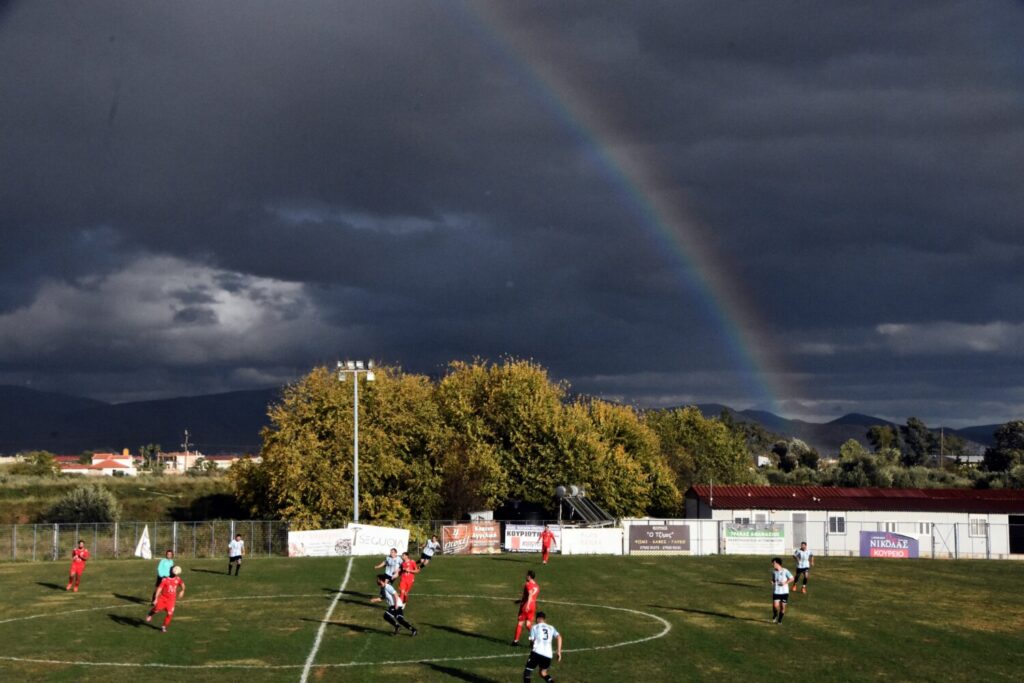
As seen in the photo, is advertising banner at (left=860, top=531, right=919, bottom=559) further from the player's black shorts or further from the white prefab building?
the player's black shorts

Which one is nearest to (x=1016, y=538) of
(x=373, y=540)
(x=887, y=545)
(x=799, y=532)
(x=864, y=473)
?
(x=799, y=532)

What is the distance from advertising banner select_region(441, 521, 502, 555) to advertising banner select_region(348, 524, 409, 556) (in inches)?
166

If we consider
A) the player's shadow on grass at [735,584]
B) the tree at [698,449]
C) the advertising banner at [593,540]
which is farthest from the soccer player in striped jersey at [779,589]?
the tree at [698,449]

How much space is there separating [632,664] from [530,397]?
64.7 m

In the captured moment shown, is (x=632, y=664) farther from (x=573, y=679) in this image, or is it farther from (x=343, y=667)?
(x=343, y=667)

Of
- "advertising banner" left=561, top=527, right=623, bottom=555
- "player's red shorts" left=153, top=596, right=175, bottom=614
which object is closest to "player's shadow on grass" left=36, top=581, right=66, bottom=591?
"player's red shorts" left=153, top=596, right=175, bottom=614

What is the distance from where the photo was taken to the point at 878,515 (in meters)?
85.7

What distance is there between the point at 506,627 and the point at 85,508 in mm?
69767

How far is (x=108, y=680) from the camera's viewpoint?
25484mm

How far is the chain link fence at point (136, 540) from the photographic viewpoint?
67.4 m

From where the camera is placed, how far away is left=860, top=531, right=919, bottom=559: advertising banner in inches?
2653

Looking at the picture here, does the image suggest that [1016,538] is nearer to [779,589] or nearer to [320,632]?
[779,589]

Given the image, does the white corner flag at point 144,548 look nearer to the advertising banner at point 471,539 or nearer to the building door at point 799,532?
the advertising banner at point 471,539

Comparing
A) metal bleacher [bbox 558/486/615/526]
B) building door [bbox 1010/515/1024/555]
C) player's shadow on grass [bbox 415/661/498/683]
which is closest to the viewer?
player's shadow on grass [bbox 415/661/498/683]
